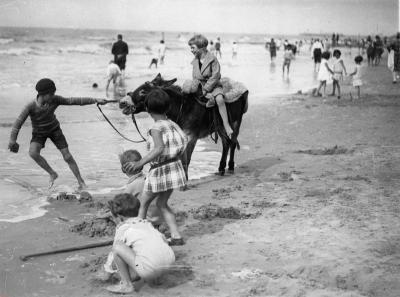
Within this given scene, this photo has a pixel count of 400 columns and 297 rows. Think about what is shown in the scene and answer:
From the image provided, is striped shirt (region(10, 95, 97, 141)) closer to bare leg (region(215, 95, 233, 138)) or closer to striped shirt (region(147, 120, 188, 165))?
bare leg (region(215, 95, 233, 138))

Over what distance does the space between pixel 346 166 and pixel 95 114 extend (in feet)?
29.1

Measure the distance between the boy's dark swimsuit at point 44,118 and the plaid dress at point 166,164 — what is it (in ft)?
7.84

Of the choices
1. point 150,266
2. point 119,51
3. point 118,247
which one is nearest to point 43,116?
point 118,247

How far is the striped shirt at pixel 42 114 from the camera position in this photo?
739cm

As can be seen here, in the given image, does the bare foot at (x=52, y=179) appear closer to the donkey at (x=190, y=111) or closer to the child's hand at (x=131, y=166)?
the donkey at (x=190, y=111)

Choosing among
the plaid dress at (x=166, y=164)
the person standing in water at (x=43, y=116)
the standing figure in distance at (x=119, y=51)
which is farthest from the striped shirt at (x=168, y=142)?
the standing figure in distance at (x=119, y=51)

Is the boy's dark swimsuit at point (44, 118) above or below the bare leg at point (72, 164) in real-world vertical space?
above

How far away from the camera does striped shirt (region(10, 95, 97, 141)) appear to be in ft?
24.2

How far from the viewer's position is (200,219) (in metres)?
6.55

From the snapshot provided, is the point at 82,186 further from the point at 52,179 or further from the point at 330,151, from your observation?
the point at 330,151

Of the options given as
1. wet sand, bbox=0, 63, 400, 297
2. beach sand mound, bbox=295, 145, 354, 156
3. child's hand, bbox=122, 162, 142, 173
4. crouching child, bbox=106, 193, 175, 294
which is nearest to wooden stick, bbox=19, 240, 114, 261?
wet sand, bbox=0, 63, 400, 297

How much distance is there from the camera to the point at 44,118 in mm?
7547

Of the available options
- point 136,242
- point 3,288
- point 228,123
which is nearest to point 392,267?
point 136,242

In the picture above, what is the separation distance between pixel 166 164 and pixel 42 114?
295 centimetres
